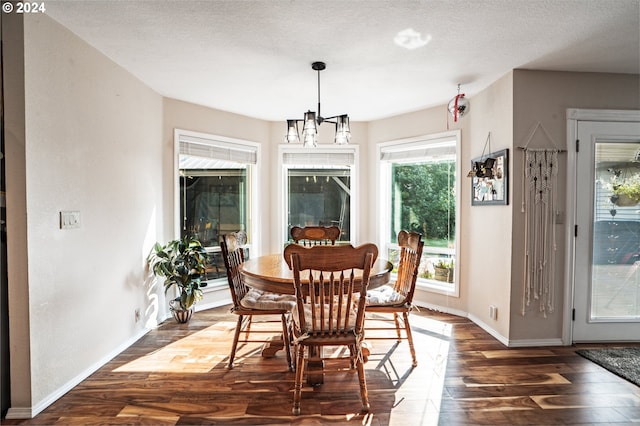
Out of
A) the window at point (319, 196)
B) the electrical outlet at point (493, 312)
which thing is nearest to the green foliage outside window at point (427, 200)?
the window at point (319, 196)

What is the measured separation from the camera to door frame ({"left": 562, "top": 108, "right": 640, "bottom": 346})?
2996 mm

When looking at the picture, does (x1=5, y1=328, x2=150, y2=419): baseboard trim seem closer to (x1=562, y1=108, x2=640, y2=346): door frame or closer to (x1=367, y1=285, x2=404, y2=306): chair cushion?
(x1=367, y1=285, x2=404, y2=306): chair cushion

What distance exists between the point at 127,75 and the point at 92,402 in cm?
254

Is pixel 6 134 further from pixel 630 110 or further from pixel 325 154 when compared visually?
pixel 630 110

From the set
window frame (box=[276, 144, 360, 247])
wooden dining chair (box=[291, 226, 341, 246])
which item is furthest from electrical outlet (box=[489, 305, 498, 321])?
window frame (box=[276, 144, 360, 247])

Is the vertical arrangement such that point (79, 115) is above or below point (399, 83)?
below

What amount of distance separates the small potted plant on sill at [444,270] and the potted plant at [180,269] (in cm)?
268

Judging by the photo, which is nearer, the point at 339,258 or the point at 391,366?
the point at 339,258

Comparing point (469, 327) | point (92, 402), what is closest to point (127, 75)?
point (92, 402)

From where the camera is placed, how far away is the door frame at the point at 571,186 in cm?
300

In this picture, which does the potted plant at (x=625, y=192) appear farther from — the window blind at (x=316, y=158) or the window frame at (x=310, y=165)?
the window blind at (x=316, y=158)

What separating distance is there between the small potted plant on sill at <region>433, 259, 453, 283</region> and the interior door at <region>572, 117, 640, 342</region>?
4.06 ft

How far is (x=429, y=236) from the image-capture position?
4.25 metres

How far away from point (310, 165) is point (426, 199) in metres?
1.57
